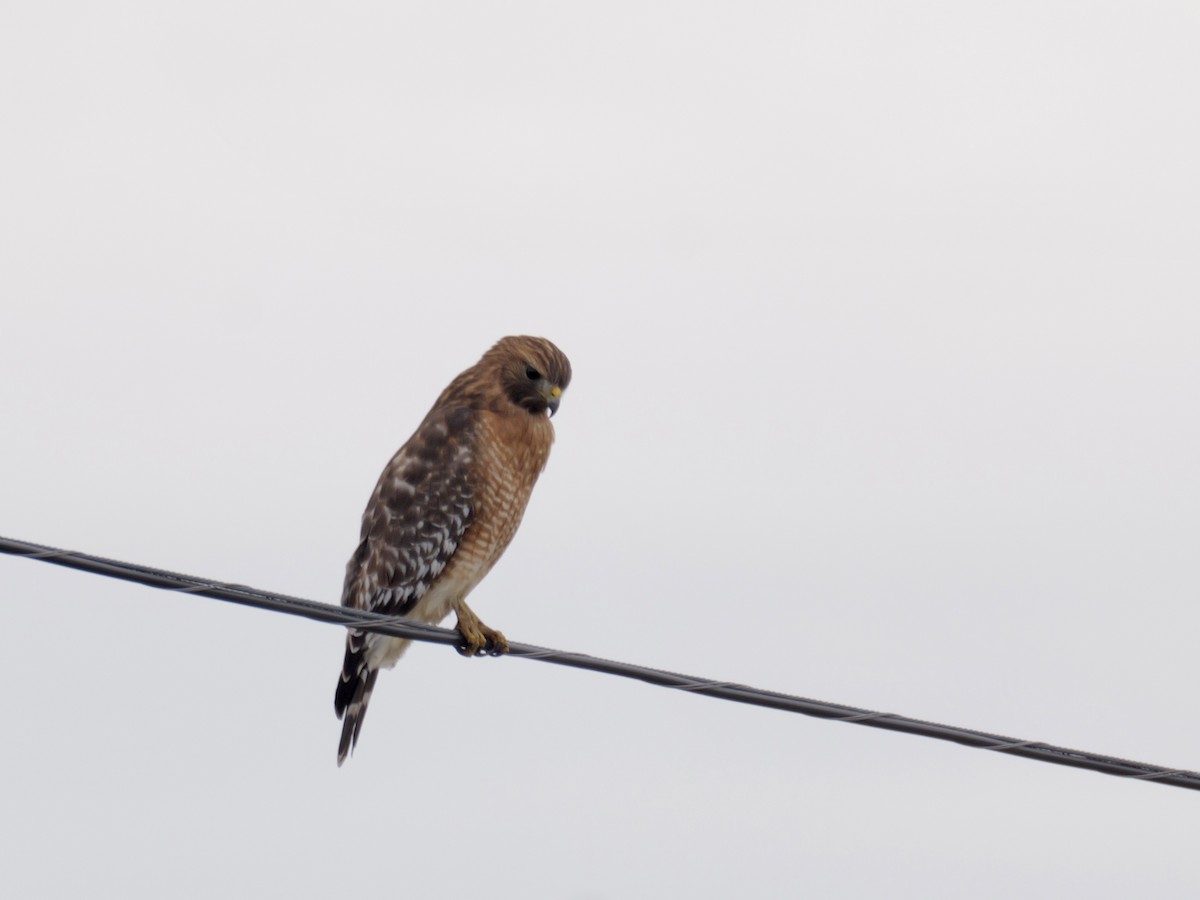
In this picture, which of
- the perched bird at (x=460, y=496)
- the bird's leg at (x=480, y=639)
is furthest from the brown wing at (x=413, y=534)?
the bird's leg at (x=480, y=639)

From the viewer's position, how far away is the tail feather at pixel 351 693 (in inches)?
402

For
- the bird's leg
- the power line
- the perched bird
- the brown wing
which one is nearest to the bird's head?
the perched bird

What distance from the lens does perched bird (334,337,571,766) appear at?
10070mm

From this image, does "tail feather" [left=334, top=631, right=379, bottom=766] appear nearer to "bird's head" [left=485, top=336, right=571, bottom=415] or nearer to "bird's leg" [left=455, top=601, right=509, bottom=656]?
"bird's leg" [left=455, top=601, right=509, bottom=656]

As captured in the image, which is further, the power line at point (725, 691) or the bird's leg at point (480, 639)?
the bird's leg at point (480, 639)

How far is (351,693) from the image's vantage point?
10281 millimetres

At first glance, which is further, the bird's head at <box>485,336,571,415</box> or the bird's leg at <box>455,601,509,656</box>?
the bird's head at <box>485,336,571,415</box>

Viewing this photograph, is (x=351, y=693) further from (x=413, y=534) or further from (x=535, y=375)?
(x=535, y=375)

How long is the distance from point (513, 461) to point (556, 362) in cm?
61

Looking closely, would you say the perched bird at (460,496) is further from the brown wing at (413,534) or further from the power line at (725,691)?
the power line at (725,691)

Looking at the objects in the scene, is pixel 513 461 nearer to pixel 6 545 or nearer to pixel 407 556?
pixel 407 556

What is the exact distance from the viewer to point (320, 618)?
5.46 metres

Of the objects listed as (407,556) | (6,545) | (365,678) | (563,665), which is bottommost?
(6,545)

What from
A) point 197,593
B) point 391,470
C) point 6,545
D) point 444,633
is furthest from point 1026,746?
point 391,470
